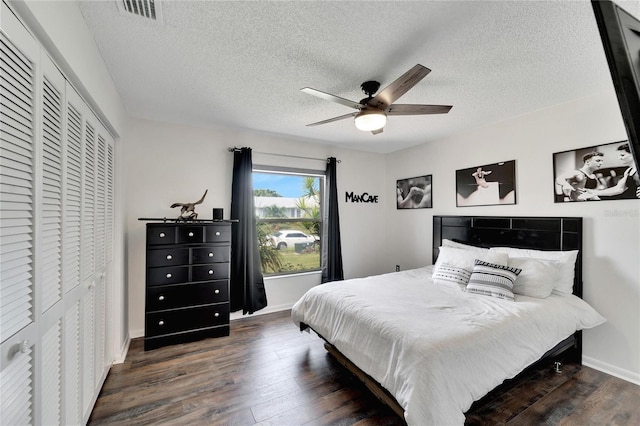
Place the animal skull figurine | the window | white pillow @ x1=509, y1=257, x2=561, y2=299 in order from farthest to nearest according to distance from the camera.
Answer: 1. the window
2. the animal skull figurine
3. white pillow @ x1=509, y1=257, x2=561, y2=299

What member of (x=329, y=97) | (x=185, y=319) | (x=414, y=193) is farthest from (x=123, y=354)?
(x=414, y=193)

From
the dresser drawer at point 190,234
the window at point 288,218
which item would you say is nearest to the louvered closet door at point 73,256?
the dresser drawer at point 190,234

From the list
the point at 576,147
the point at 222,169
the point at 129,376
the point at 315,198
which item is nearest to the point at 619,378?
the point at 576,147

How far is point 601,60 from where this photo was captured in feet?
6.44

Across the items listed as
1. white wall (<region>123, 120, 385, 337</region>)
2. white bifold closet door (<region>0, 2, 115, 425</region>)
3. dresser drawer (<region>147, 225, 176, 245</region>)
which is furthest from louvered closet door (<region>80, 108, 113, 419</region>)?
white wall (<region>123, 120, 385, 337</region>)

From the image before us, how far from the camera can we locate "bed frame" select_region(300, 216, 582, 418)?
2.22 meters

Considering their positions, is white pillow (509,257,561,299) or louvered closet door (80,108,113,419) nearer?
louvered closet door (80,108,113,419)

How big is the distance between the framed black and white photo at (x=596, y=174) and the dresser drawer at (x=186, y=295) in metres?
3.70

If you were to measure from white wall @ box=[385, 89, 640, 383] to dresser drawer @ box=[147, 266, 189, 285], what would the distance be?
3479 mm

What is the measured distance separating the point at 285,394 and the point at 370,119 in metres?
2.24

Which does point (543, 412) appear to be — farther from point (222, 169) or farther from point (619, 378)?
point (222, 169)

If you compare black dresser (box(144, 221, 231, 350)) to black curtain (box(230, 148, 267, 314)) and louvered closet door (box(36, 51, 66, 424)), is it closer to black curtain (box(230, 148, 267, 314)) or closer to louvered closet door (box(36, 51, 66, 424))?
black curtain (box(230, 148, 267, 314))

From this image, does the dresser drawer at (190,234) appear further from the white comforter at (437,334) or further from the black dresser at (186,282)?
the white comforter at (437,334)

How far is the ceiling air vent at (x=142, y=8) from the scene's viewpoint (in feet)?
4.82
